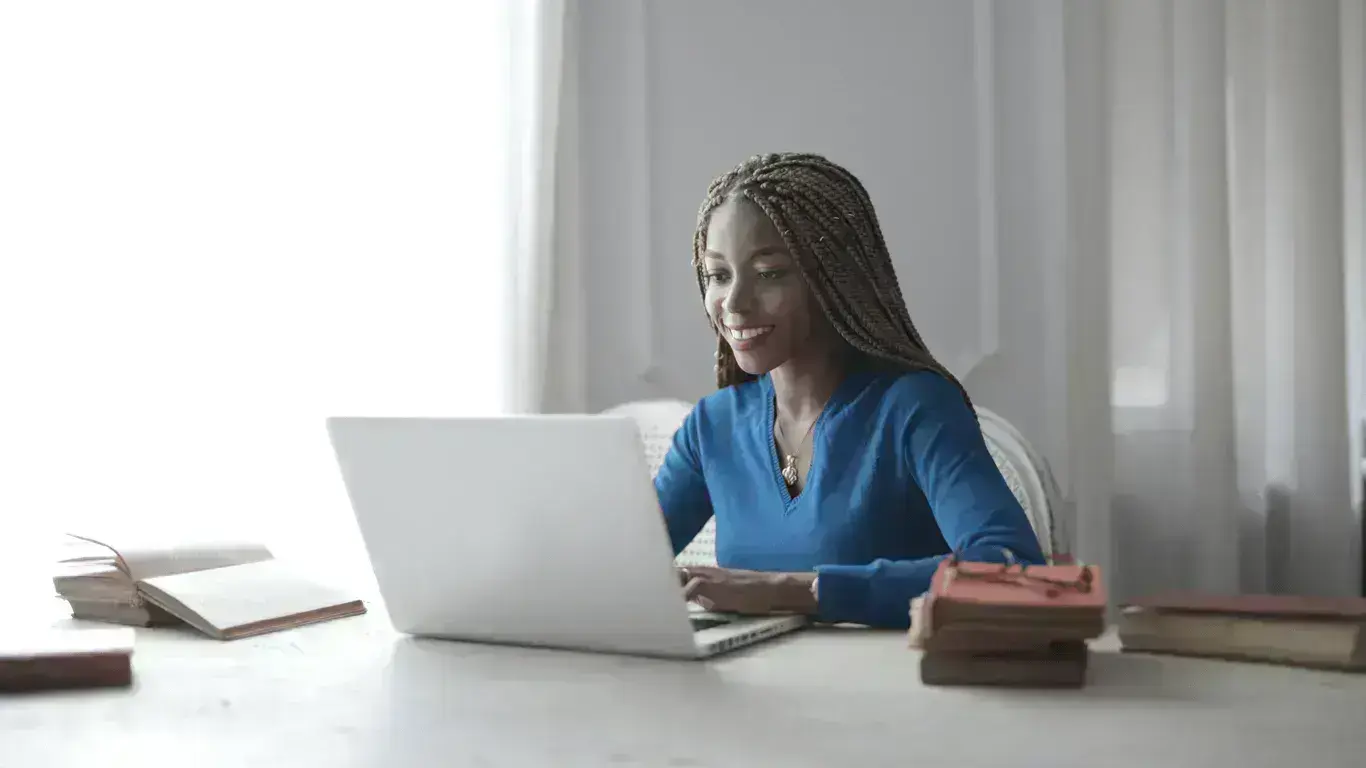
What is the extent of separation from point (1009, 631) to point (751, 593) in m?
0.38

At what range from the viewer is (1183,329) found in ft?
7.27

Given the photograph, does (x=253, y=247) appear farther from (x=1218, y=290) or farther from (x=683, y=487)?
(x=1218, y=290)

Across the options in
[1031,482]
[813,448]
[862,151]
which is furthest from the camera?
[862,151]

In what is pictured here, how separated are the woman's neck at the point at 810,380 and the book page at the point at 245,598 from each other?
54cm

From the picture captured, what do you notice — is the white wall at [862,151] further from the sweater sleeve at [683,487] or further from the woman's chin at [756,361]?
the woman's chin at [756,361]

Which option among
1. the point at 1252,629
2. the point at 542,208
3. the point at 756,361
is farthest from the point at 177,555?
the point at 542,208

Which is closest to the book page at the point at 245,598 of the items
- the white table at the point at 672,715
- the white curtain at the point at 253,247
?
the white table at the point at 672,715

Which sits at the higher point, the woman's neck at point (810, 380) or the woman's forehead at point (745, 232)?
the woman's forehead at point (745, 232)

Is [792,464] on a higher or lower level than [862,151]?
lower

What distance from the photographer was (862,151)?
259 centimetres

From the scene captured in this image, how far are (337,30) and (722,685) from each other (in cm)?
172

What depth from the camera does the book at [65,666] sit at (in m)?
1.03

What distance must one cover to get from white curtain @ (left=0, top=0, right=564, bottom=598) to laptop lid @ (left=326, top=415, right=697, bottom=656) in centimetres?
66

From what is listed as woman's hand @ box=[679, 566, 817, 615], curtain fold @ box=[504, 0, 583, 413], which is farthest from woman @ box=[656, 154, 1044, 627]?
curtain fold @ box=[504, 0, 583, 413]
